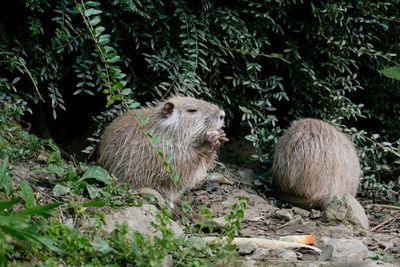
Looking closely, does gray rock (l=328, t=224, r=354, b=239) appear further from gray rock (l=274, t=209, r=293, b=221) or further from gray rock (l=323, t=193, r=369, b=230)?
gray rock (l=274, t=209, r=293, b=221)

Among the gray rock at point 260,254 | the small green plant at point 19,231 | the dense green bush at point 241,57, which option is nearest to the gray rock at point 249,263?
the gray rock at point 260,254

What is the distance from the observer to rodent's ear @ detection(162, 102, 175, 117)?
5152mm

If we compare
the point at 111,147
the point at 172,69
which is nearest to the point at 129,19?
the point at 172,69

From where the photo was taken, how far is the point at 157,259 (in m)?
2.99

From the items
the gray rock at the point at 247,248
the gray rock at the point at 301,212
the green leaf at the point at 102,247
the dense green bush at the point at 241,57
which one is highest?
the dense green bush at the point at 241,57

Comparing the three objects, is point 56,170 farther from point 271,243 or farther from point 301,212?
point 301,212

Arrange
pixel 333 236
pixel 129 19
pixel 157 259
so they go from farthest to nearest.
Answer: pixel 129 19 → pixel 333 236 → pixel 157 259

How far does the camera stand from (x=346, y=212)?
16.7ft

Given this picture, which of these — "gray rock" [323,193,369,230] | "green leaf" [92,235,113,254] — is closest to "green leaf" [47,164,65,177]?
"green leaf" [92,235,113,254]

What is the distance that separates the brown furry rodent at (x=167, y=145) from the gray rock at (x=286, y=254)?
1.30 meters

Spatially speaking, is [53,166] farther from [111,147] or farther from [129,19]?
[129,19]

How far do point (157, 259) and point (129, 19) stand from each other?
10.9ft

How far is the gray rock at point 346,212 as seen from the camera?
5.07 meters

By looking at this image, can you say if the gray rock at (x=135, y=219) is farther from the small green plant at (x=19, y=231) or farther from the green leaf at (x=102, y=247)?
the small green plant at (x=19, y=231)
